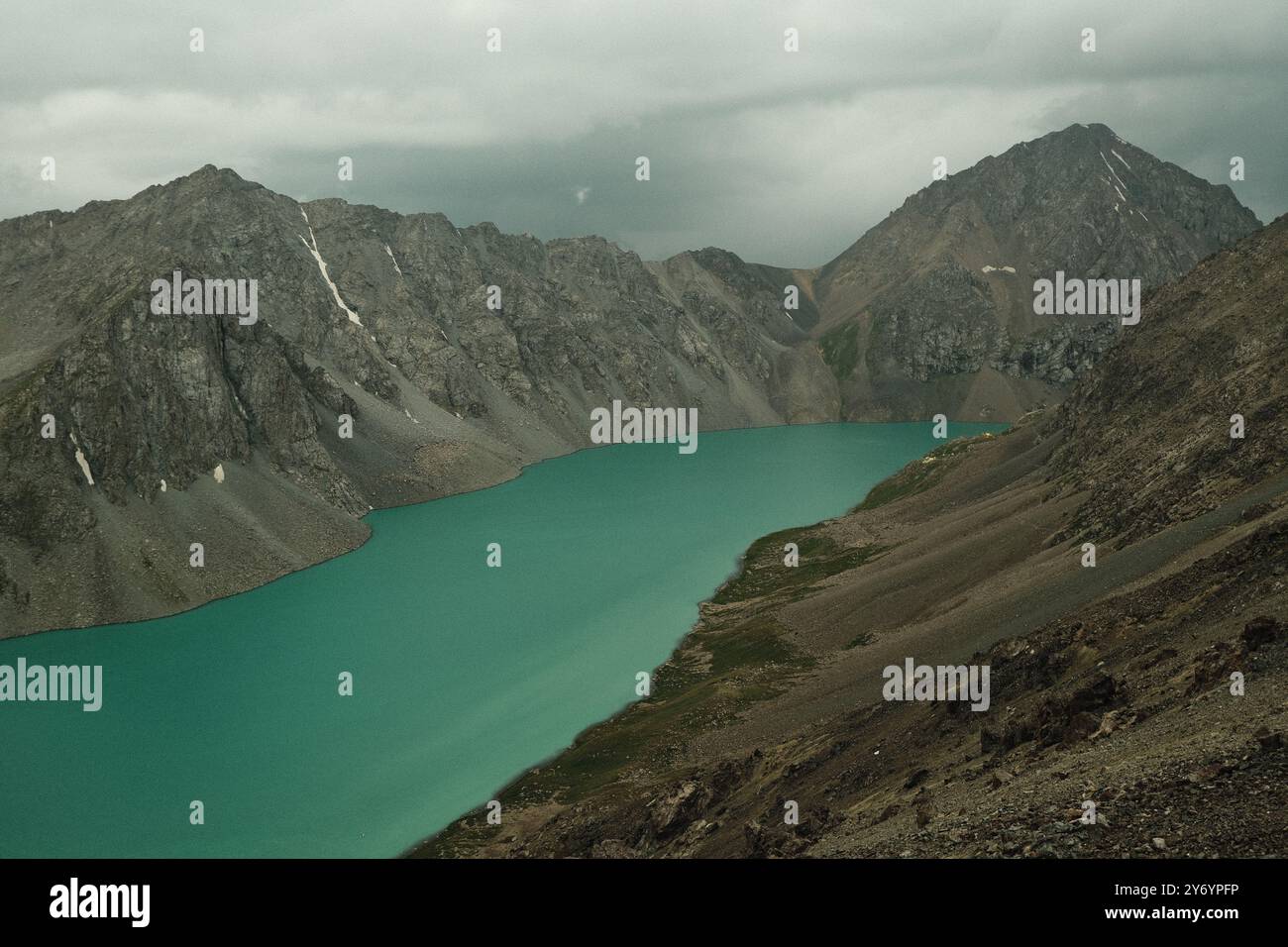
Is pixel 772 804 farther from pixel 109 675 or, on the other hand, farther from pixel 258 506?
pixel 258 506

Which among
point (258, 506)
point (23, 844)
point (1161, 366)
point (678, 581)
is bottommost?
point (23, 844)

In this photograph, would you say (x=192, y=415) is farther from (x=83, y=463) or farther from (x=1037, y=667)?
(x=1037, y=667)

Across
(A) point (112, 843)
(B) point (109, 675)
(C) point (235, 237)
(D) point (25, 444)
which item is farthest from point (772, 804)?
(C) point (235, 237)

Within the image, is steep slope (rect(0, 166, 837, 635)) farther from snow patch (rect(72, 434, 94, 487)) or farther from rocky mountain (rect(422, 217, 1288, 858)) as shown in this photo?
rocky mountain (rect(422, 217, 1288, 858))

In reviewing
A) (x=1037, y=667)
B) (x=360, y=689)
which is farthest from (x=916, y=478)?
(x=1037, y=667)

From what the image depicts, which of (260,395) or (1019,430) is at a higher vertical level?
(260,395)

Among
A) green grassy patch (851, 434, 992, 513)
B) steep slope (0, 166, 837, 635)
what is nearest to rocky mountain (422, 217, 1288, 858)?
green grassy patch (851, 434, 992, 513)
